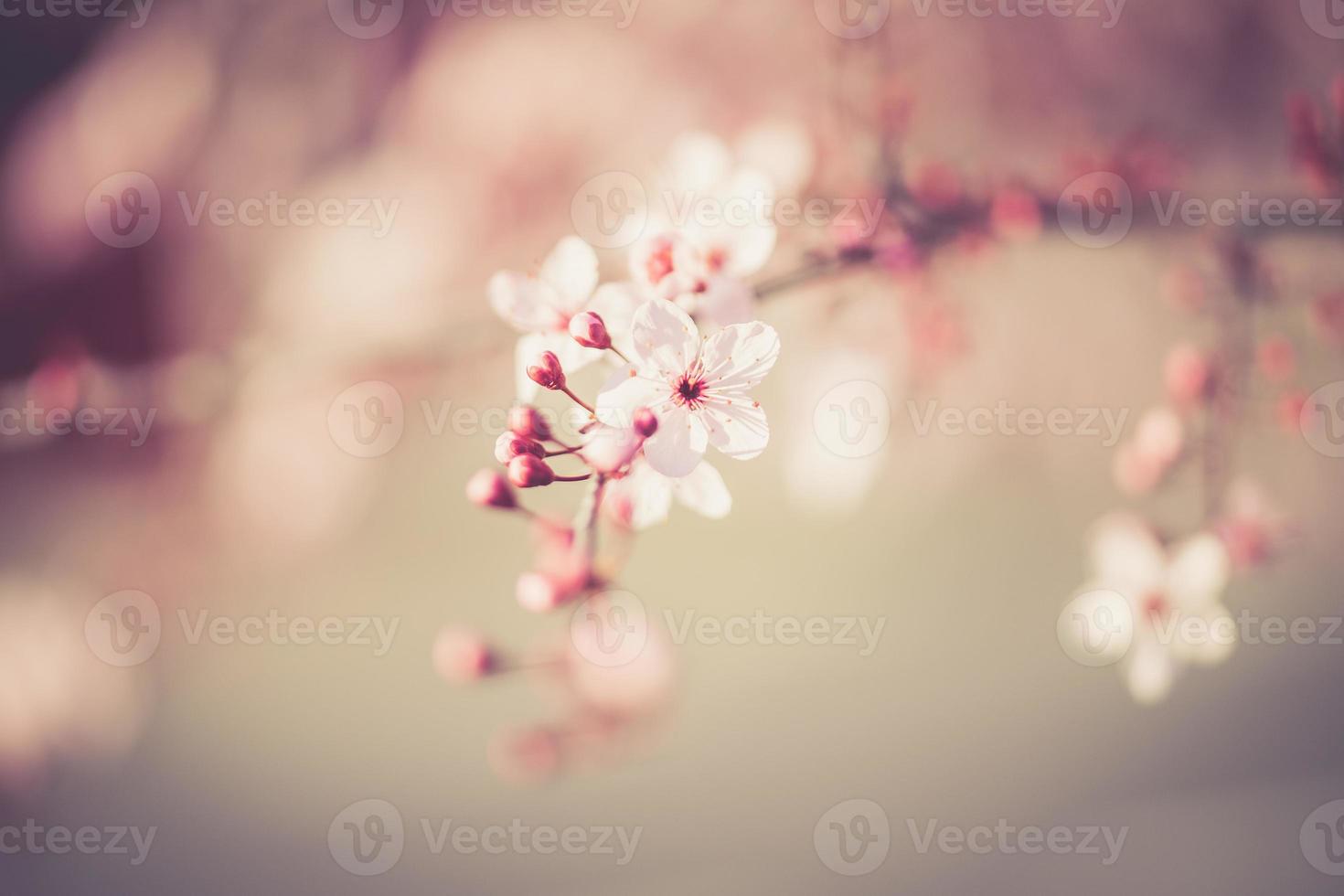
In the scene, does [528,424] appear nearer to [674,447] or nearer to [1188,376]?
[674,447]

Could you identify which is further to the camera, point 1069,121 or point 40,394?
point 1069,121

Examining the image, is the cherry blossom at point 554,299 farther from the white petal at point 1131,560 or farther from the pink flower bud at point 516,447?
the white petal at point 1131,560

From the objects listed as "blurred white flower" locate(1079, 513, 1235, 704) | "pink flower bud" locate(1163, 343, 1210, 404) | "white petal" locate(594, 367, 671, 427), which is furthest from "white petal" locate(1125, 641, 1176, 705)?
"white petal" locate(594, 367, 671, 427)

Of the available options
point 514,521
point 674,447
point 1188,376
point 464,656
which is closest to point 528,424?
point 674,447

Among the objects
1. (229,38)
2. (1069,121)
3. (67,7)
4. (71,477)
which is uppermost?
(1069,121)

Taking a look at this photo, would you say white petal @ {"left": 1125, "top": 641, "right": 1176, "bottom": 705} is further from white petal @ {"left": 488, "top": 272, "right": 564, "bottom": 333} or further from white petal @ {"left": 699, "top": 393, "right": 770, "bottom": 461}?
white petal @ {"left": 488, "top": 272, "right": 564, "bottom": 333}

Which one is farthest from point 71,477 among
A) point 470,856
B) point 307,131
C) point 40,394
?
point 470,856

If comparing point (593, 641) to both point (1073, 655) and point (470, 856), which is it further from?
point (1073, 655)
